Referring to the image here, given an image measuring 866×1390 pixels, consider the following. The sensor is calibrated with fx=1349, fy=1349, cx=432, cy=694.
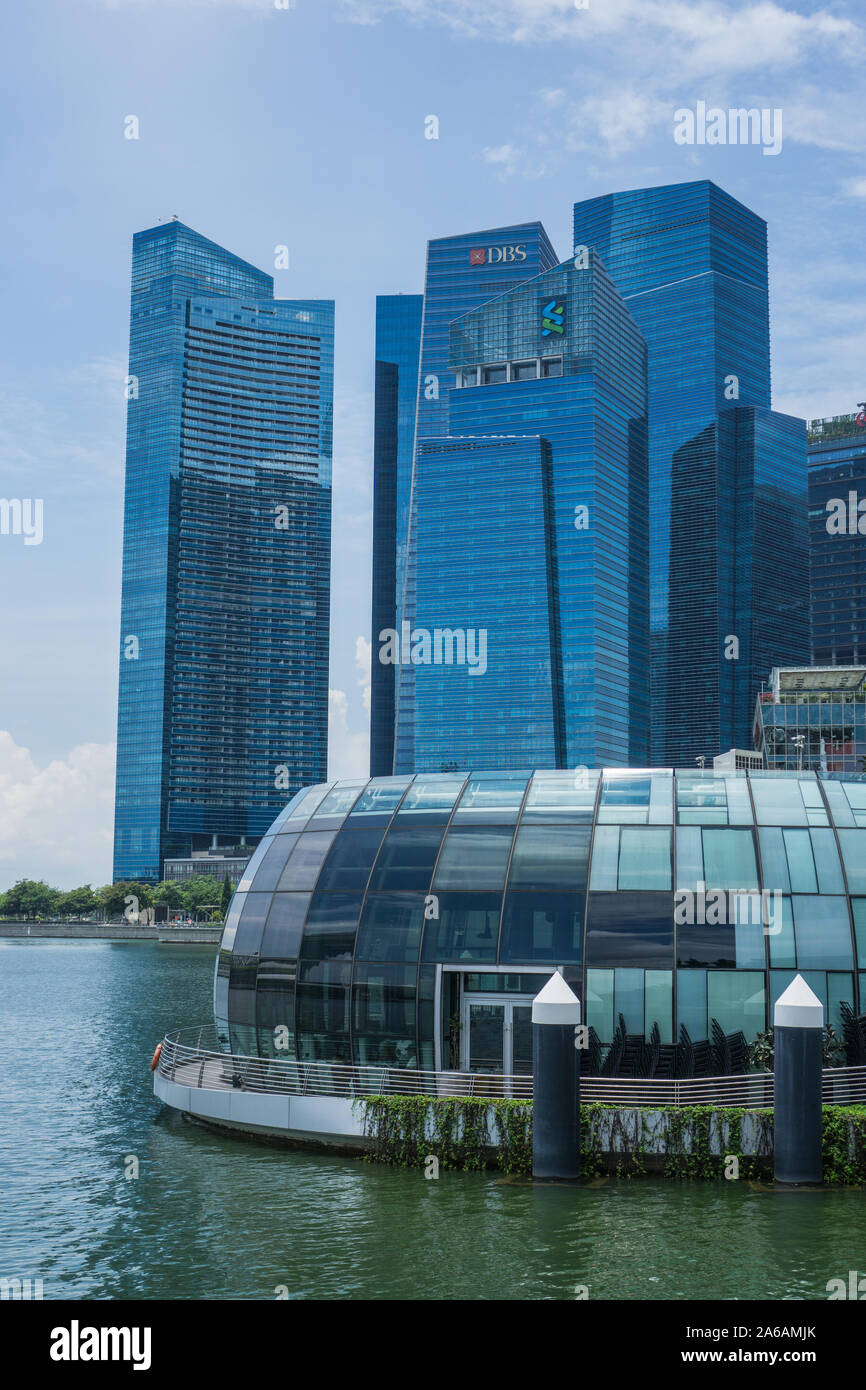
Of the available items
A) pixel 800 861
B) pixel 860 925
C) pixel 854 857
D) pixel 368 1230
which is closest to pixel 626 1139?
pixel 368 1230

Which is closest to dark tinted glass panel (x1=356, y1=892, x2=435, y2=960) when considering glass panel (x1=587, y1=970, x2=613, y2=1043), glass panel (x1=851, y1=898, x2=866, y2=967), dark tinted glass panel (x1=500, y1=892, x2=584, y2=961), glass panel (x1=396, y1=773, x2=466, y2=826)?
dark tinted glass panel (x1=500, y1=892, x2=584, y2=961)

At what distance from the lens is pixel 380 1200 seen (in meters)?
30.0

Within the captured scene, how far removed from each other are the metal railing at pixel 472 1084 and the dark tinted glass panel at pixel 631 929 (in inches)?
119

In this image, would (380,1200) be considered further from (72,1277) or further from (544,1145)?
(72,1277)

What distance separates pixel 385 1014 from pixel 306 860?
613cm

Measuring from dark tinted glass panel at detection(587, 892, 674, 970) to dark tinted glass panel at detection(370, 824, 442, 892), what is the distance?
498 cm

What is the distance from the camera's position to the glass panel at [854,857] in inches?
1411

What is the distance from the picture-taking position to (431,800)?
40219 millimetres

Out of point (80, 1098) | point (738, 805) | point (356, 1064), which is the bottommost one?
point (80, 1098)

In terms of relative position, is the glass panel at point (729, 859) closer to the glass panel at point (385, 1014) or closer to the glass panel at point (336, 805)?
the glass panel at point (385, 1014)

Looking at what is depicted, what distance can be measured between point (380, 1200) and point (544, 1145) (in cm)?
390

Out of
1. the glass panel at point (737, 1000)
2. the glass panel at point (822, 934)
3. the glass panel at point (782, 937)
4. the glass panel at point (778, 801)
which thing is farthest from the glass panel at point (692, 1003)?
the glass panel at point (778, 801)

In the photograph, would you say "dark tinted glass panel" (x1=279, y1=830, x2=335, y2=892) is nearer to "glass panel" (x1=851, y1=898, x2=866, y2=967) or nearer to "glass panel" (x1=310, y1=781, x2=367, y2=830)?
"glass panel" (x1=310, y1=781, x2=367, y2=830)
